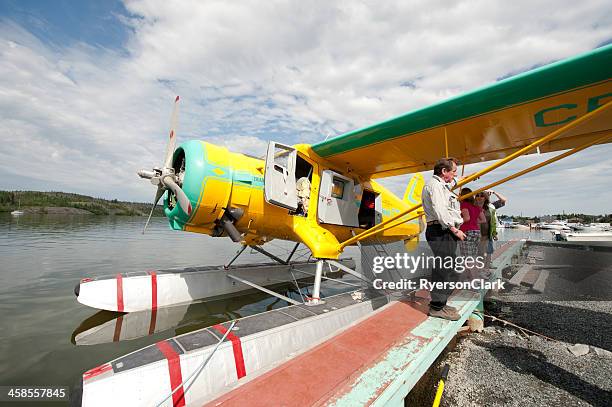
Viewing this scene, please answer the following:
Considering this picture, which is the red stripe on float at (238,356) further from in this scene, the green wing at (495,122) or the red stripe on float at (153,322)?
the green wing at (495,122)

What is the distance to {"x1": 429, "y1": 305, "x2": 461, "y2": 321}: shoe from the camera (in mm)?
3098

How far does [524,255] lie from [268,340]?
1419 cm

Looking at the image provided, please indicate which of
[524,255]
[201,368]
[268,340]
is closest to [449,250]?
[268,340]

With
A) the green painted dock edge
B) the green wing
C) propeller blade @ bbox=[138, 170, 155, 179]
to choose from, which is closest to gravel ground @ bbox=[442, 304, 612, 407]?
the green painted dock edge

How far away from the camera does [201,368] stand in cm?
259

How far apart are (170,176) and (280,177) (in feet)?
5.76

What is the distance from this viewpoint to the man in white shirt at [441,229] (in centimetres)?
308

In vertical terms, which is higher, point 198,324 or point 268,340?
point 268,340

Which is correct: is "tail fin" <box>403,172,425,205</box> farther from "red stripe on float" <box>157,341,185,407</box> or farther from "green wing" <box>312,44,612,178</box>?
"red stripe on float" <box>157,341,185,407</box>

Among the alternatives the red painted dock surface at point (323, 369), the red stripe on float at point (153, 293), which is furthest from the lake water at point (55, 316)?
the red painted dock surface at point (323, 369)

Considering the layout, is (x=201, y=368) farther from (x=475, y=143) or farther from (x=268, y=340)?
(x=475, y=143)

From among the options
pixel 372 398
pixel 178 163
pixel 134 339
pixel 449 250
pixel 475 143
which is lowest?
pixel 134 339

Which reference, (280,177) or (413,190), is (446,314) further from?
(413,190)

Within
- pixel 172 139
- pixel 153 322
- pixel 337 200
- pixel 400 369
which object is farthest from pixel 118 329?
pixel 400 369
